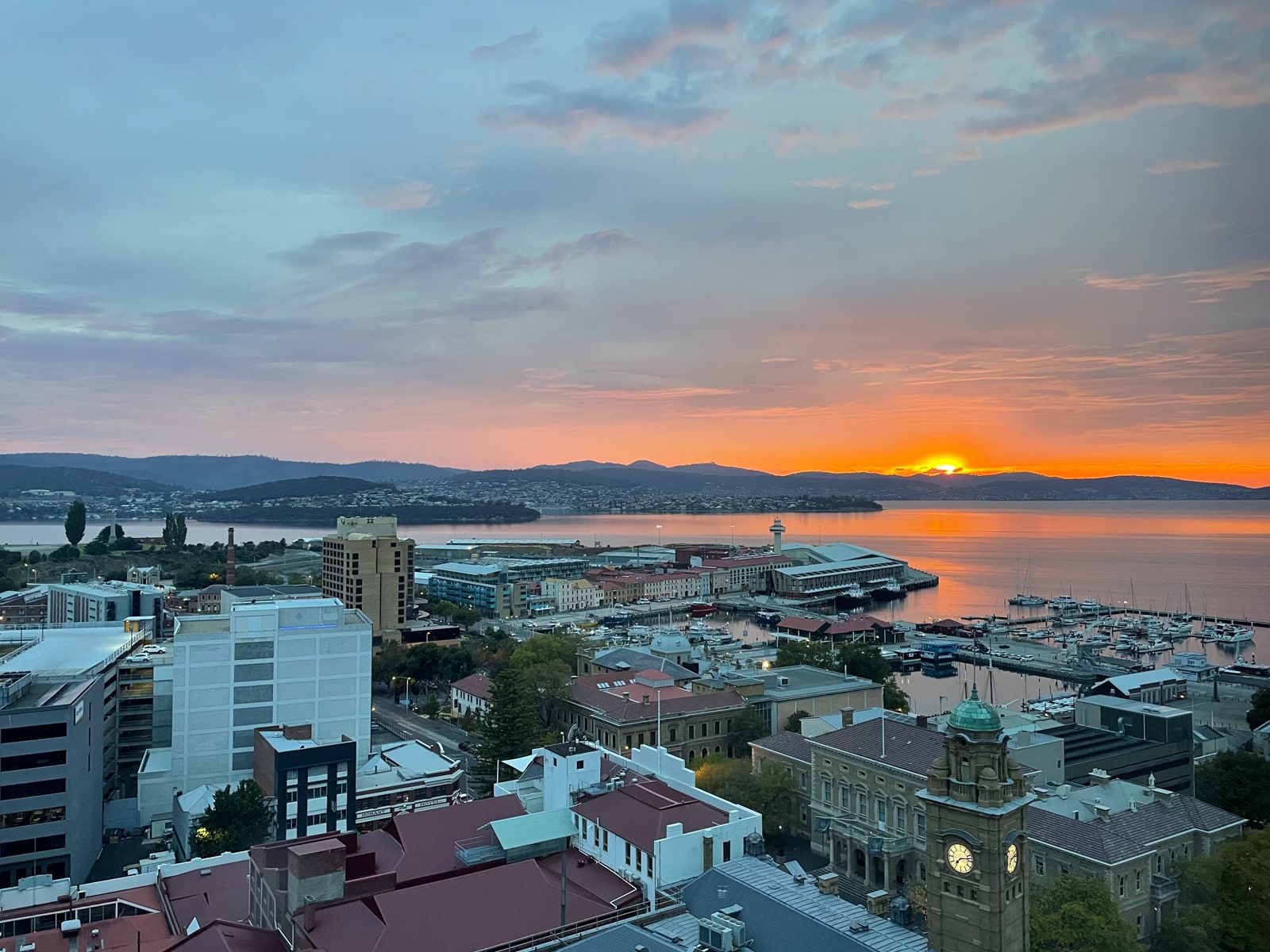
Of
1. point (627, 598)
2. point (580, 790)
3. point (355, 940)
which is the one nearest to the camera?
point (355, 940)

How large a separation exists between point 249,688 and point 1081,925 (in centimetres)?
2773

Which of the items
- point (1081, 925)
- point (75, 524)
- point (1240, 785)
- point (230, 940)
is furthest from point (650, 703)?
point (75, 524)

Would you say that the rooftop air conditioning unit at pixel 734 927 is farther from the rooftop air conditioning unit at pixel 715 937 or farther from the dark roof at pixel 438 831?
the dark roof at pixel 438 831

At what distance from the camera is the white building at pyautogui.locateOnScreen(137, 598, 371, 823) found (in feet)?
107

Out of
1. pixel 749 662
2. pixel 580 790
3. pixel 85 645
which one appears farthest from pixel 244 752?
pixel 749 662

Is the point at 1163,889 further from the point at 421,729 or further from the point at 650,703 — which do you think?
the point at 421,729

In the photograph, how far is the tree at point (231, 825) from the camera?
85.2ft

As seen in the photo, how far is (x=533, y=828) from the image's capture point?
21547 mm

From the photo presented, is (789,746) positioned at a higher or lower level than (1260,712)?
higher

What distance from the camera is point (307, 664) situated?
3484 cm

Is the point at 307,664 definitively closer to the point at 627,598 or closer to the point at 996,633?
the point at 996,633

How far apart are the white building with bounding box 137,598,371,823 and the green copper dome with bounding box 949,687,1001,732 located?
24.9 metres

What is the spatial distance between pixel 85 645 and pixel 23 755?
15833 millimetres

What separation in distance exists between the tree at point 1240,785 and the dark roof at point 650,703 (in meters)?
17.5
